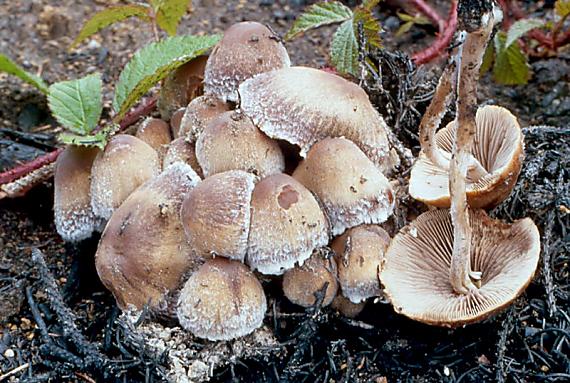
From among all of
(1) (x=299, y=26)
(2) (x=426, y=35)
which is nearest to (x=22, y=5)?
(1) (x=299, y=26)

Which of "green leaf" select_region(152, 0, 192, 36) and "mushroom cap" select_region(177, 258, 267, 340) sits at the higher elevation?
"green leaf" select_region(152, 0, 192, 36)

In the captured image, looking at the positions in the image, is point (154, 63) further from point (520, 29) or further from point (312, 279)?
point (520, 29)

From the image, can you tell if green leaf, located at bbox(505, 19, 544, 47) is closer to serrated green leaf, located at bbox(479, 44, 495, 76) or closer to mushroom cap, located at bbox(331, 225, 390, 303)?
serrated green leaf, located at bbox(479, 44, 495, 76)

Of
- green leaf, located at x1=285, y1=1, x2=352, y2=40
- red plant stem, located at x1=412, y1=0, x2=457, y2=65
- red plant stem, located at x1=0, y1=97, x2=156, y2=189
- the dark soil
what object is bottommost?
the dark soil

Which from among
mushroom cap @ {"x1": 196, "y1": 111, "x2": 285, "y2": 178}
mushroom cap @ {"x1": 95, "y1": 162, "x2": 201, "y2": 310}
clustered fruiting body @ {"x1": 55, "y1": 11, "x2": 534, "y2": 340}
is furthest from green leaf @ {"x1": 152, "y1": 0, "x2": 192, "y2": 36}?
mushroom cap @ {"x1": 95, "y1": 162, "x2": 201, "y2": 310}

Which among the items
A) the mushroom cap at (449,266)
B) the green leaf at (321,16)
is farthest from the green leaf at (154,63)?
the mushroom cap at (449,266)

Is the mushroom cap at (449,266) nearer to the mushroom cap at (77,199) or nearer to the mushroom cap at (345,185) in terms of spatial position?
the mushroom cap at (345,185)

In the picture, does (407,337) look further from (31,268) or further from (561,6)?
(561,6)

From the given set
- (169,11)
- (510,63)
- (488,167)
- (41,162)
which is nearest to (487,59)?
(510,63)
